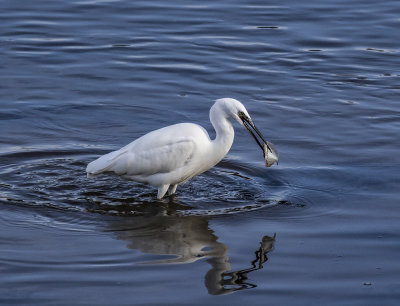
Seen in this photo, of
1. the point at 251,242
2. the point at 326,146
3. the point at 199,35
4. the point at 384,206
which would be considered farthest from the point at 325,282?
the point at 199,35

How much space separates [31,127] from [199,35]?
484cm

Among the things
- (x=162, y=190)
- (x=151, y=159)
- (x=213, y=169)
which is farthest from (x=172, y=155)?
(x=213, y=169)

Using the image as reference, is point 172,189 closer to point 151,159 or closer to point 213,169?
point 151,159

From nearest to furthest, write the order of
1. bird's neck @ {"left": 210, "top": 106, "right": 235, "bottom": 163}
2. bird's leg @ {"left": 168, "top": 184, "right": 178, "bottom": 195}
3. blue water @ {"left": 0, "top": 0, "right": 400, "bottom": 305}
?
blue water @ {"left": 0, "top": 0, "right": 400, "bottom": 305}
bird's neck @ {"left": 210, "top": 106, "right": 235, "bottom": 163}
bird's leg @ {"left": 168, "top": 184, "right": 178, "bottom": 195}

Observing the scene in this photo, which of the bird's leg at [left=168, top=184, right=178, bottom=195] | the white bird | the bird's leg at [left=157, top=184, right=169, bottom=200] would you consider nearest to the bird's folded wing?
the white bird

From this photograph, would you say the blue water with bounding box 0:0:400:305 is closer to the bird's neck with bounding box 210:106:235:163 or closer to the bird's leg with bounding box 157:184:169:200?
the bird's leg with bounding box 157:184:169:200

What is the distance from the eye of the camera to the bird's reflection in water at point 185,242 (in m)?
6.21

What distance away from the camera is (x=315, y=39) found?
1363 cm

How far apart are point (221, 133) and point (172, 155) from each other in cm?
54

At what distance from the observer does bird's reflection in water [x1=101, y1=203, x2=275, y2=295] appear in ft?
20.4

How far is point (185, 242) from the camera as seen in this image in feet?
22.9

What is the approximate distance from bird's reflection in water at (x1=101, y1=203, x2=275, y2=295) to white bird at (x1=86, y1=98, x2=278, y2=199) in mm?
353

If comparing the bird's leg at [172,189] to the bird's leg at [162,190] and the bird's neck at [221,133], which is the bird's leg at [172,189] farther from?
the bird's neck at [221,133]

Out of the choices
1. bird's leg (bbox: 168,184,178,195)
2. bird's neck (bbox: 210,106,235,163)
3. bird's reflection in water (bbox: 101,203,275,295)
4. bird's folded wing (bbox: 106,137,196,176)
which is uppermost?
bird's neck (bbox: 210,106,235,163)
